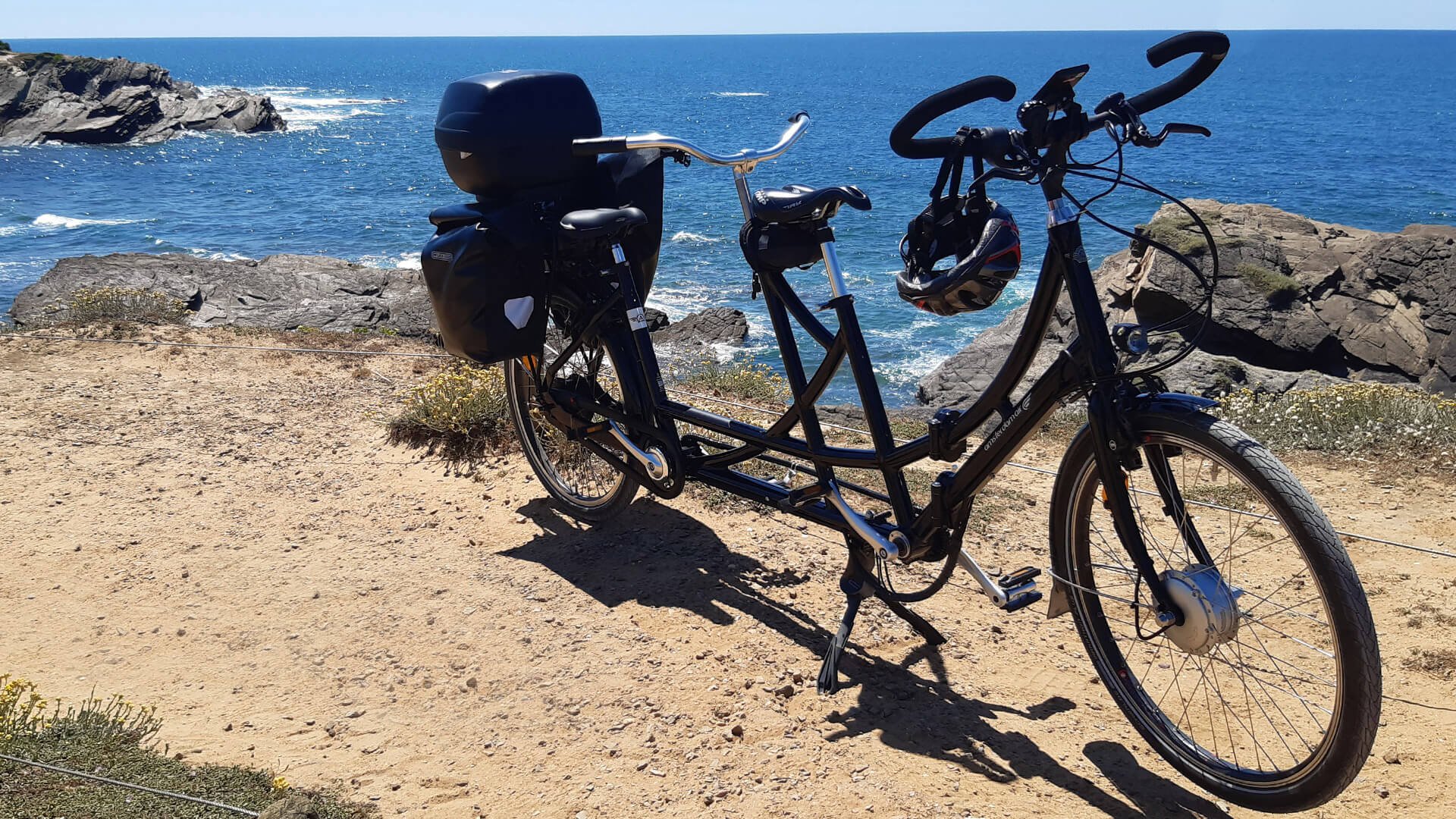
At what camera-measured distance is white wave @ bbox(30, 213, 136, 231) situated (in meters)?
36.6

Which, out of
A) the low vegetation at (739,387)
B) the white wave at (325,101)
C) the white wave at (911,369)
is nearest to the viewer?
the low vegetation at (739,387)

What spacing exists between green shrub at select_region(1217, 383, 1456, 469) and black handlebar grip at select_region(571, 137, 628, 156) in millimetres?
5132

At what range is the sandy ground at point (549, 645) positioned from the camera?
12.1 ft

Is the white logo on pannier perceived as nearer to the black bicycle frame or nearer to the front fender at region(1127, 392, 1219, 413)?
the black bicycle frame

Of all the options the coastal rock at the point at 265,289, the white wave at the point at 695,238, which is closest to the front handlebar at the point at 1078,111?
the coastal rock at the point at 265,289

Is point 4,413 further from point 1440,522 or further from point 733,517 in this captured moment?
point 1440,522

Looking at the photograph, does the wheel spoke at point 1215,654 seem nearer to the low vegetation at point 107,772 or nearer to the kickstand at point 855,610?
the kickstand at point 855,610

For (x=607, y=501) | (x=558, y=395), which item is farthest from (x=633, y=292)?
(x=607, y=501)

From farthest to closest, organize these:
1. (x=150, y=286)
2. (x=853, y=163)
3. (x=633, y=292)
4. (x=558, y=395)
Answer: (x=853, y=163)
(x=150, y=286)
(x=558, y=395)
(x=633, y=292)

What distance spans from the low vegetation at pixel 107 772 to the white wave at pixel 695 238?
2815 cm

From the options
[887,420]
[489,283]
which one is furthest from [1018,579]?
[489,283]

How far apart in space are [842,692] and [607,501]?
1979 mm

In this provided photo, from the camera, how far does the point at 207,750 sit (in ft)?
13.0

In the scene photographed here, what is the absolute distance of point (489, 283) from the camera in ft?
16.4
